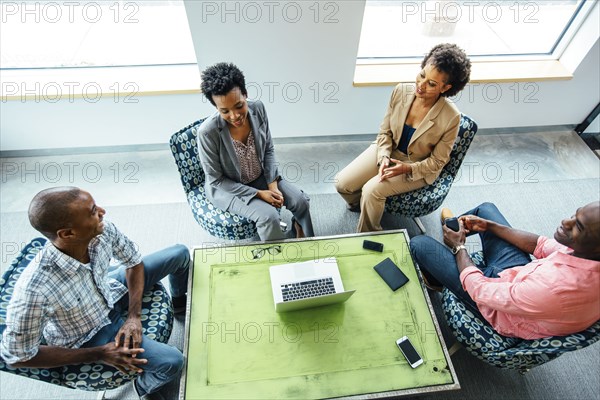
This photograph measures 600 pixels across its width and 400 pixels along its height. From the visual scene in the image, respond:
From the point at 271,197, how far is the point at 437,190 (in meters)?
1.07

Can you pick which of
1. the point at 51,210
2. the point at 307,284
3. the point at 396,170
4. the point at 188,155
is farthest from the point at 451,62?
the point at 51,210

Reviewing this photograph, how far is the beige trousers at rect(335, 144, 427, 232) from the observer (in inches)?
95.0

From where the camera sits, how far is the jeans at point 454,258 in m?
1.98

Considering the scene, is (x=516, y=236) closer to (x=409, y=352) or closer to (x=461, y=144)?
(x=461, y=144)

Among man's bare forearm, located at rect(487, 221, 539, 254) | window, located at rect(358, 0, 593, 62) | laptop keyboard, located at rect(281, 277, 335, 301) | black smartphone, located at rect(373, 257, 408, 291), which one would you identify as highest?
window, located at rect(358, 0, 593, 62)

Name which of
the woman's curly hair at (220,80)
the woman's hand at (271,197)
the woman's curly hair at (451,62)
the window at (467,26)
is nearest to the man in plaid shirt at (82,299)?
the woman's hand at (271,197)

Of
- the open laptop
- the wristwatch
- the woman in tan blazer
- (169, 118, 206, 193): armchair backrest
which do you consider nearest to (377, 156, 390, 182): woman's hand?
the woman in tan blazer

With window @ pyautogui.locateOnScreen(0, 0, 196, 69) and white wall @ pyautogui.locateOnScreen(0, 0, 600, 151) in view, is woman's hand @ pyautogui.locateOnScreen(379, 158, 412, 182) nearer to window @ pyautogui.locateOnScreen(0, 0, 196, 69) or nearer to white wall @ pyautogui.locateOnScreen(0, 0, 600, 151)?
white wall @ pyautogui.locateOnScreen(0, 0, 600, 151)

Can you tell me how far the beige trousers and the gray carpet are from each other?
24 centimetres

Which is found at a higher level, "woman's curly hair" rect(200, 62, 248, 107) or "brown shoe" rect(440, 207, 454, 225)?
"woman's curly hair" rect(200, 62, 248, 107)

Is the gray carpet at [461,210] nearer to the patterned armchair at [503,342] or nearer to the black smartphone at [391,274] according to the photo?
the patterned armchair at [503,342]

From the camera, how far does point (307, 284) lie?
72.3 inches

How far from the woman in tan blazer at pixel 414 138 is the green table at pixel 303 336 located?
0.56m

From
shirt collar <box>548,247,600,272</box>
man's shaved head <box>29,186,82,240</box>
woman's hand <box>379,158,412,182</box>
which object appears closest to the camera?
man's shaved head <box>29,186,82,240</box>
